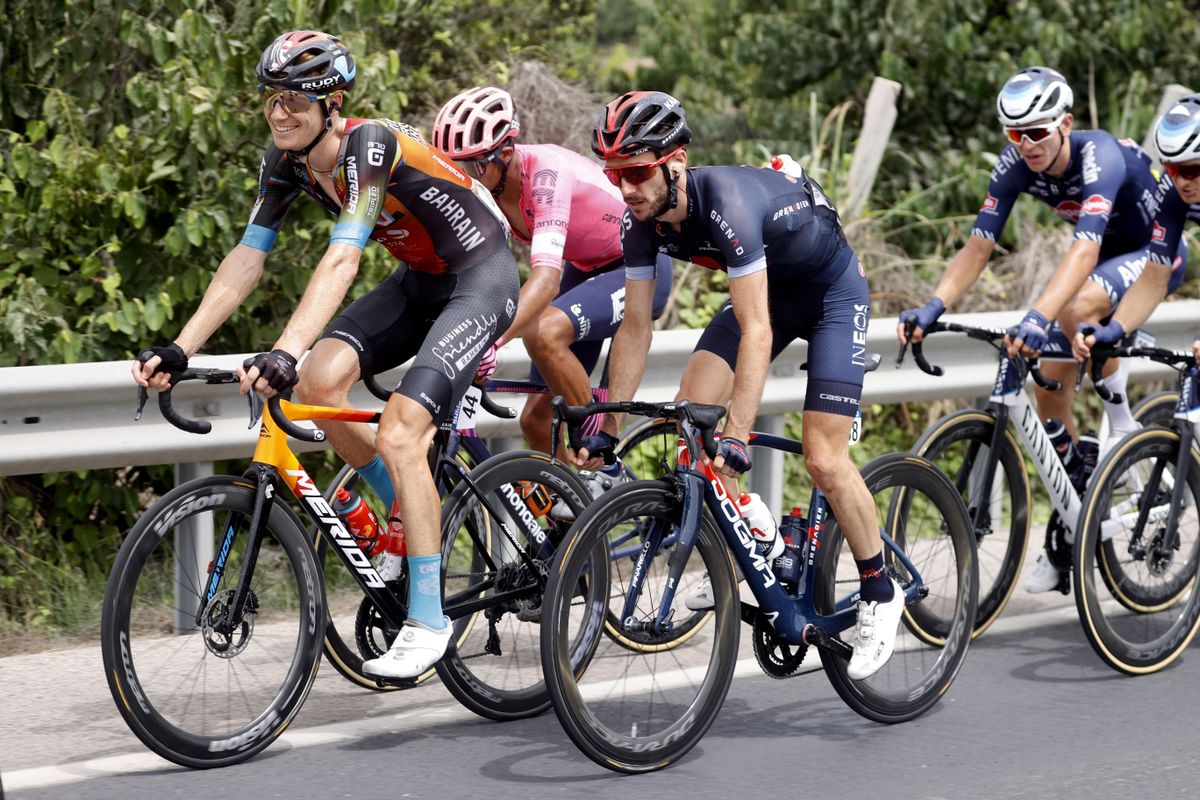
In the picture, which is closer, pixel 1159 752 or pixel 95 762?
pixel 95 762

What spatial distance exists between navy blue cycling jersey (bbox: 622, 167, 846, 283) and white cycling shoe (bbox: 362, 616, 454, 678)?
134 cm

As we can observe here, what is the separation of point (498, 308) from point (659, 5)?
29.4 ft

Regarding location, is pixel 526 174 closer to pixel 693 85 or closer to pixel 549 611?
pixel 549 611

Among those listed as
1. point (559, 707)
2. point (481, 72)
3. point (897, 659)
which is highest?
point (481, 72)

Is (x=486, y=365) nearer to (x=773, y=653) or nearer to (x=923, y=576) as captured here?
(x=773, y=653)

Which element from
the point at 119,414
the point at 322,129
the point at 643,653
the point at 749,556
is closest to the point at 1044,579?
the point at 643,653

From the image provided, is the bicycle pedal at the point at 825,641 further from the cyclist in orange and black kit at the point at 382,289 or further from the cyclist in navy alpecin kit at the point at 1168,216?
the cyclist in navy alpecin kit at the point at 1168,216

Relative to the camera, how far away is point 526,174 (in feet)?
22.2

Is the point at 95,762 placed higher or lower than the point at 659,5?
lower

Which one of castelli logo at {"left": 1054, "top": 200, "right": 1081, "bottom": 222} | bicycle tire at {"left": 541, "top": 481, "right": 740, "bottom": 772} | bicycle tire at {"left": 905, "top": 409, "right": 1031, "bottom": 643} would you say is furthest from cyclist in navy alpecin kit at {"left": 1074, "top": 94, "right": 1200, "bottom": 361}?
bicycle tire at {"left": 541, "top": 481, "right": 740, "bottom": 772}

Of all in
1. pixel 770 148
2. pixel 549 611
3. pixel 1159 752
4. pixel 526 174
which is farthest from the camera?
pixel 770 148

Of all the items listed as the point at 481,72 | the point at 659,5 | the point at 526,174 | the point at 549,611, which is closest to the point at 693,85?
the point at 659,5

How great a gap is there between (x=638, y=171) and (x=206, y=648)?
194 centimetres

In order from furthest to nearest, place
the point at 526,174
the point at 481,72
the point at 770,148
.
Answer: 1. the point at 770,148
2. the point at 481,72
3. the point at 526,174
